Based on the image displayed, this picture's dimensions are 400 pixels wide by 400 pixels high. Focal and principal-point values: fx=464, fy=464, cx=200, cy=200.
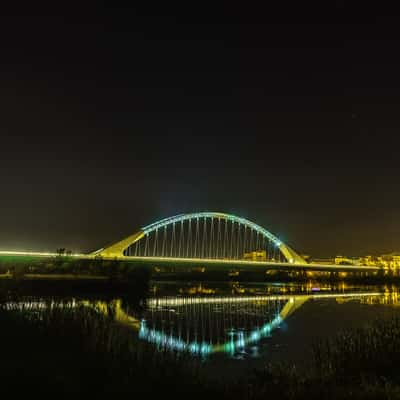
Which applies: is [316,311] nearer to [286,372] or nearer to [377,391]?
[286,372]

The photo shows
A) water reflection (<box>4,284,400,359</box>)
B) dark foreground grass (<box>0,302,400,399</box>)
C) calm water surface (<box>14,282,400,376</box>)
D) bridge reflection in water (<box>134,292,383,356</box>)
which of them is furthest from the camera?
bridge reflection in water (<box>134,292,383,356</box>)

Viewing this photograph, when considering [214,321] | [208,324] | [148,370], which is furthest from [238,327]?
[148,370]

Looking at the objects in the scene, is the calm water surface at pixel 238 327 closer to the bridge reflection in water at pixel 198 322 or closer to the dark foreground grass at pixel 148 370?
the bridge reflection in water at pixel 198 322

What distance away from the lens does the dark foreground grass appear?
6.80 meters

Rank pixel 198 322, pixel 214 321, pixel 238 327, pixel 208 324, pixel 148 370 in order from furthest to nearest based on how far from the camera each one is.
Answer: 1. pixel 214 321
2. pixel 198 322
3. pixel 208 324
4. pixel 238 327
5. pixel 148 370

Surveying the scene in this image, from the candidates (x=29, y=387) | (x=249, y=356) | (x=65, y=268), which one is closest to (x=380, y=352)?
(x=249, y=356)

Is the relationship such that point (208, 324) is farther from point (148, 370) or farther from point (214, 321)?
point (148, 370)

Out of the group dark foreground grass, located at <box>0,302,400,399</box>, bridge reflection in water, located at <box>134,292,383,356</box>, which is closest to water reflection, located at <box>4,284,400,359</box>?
bridge reflection in water, located at <box>134,292,383,356</box>

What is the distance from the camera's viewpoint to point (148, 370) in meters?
7.95

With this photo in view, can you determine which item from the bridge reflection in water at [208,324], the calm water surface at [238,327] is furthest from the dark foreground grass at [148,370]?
the bridge reflection in water at [208,324]

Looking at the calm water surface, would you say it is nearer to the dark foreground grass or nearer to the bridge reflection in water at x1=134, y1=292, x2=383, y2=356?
the bridge reflection in water at x1=134, y1=292, x2=383, y2=356

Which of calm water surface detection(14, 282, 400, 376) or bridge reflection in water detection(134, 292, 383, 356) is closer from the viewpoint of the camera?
calm water surface detection(14, 282, 400, 376)

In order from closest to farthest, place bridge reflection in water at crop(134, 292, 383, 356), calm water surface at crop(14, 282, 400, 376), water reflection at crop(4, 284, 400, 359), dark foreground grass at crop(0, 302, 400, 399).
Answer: dark foreground grass at crop(0, 302, 400, 399), calm water surface at crop(14, 282, 400, 376), water reflection at crop(4, 284, 400, 359), bridge reflection in water at crop(134, 292, 383, 356)

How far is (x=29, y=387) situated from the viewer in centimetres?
628
